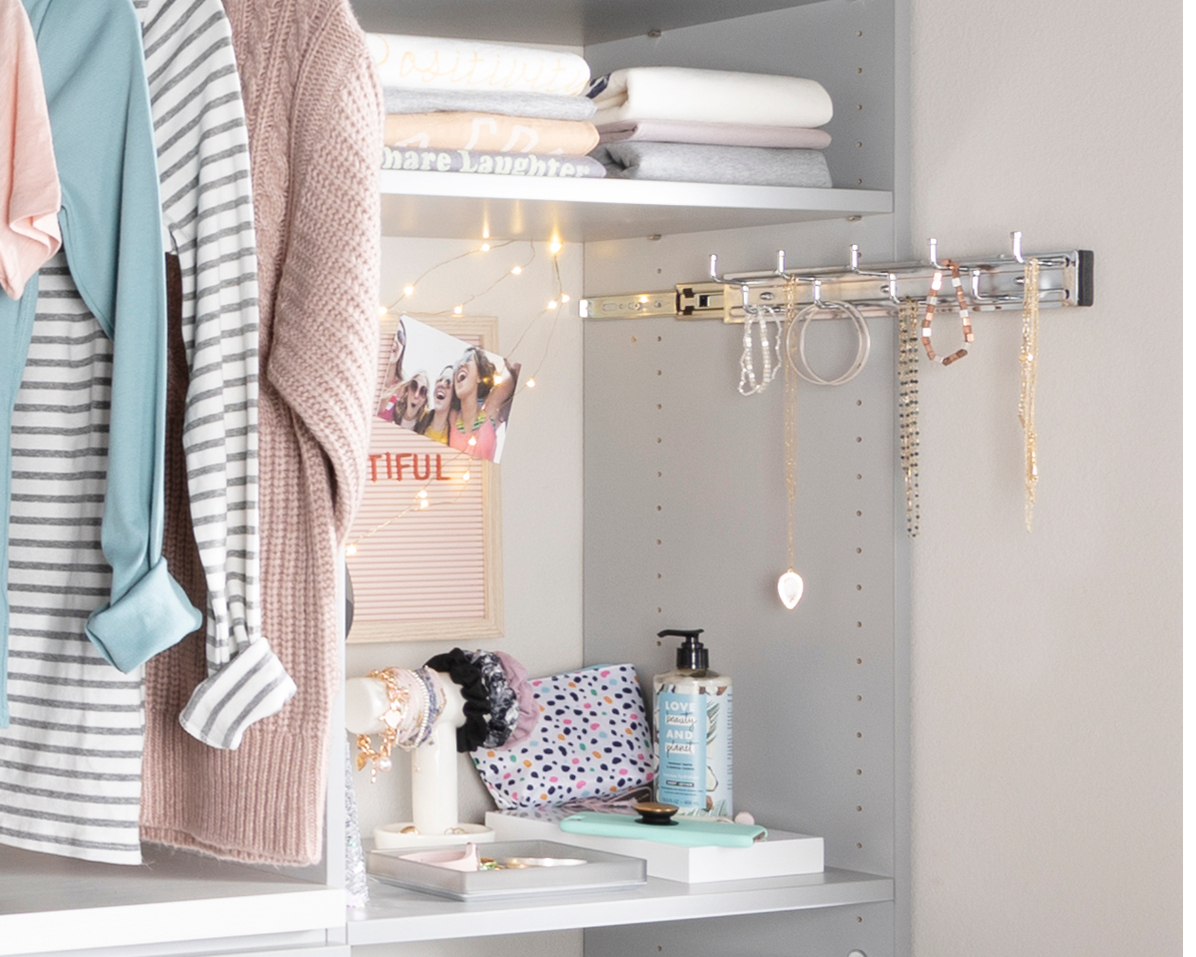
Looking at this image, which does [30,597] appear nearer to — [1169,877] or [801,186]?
[801,186]

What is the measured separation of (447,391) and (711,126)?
447mm

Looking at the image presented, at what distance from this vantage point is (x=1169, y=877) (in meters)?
1.43

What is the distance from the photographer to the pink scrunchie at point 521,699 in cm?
180

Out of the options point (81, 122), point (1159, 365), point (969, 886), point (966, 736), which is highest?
point (81, 122)

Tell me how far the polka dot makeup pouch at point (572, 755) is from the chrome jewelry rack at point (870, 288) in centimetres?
47

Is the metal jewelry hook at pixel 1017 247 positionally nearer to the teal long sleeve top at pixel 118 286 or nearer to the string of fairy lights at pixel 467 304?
the string of fairy lights at pixel 467 304

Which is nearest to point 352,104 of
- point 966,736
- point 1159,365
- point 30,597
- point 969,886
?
point 30,597

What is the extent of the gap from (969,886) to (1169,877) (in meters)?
0.23

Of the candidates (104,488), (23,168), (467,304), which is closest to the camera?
(23,168)

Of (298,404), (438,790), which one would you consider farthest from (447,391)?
(298,404)

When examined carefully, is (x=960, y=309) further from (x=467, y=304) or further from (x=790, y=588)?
(x=467, y=304)

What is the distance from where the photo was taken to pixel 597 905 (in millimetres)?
1541

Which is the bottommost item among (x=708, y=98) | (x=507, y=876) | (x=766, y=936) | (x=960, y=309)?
(x=766, y=936)

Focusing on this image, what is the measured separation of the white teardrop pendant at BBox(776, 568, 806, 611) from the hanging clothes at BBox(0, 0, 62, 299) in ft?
2.88
